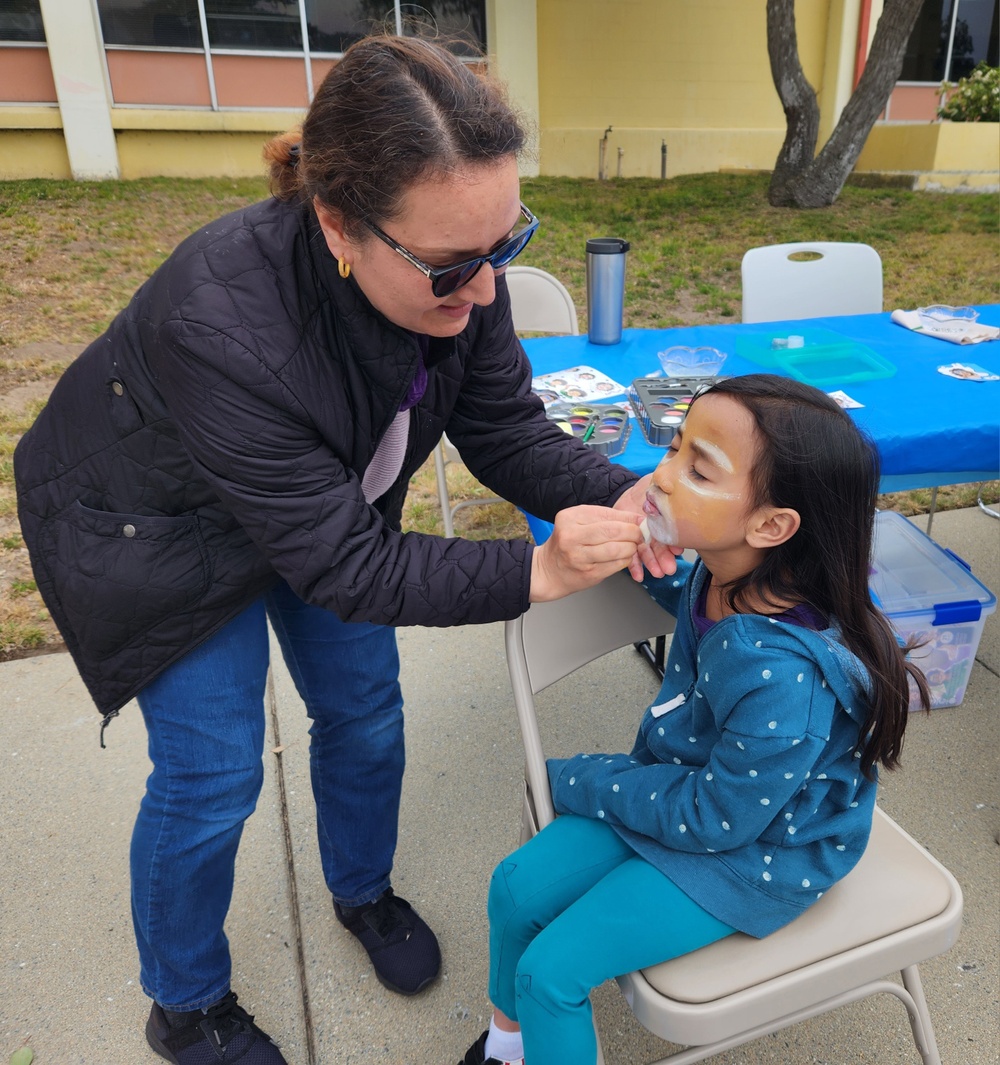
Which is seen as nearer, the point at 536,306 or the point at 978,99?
the point at 536,306

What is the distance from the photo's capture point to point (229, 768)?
148 cm

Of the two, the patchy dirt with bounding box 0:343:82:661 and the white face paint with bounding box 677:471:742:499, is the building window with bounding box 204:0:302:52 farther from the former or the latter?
the white face paint with bounding box 677:471:742:499

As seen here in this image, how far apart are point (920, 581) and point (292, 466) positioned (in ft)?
7.02

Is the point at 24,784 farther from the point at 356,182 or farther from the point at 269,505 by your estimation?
the point at 356,182

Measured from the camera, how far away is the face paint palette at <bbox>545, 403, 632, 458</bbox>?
2.05 meters

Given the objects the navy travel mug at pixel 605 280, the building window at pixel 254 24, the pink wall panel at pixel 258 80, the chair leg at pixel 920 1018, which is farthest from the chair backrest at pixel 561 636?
the building window at pixel 254 24

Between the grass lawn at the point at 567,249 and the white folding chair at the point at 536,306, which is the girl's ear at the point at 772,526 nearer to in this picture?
the white folding chair at the point at 536,306

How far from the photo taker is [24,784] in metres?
2.51

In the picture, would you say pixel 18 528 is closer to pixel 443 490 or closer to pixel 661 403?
pixel 443 490

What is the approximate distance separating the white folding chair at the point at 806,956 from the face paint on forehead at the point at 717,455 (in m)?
0.43

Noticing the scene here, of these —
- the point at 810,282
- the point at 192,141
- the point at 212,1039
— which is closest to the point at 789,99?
the point at 192,141

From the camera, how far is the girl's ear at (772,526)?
1272 millimetres

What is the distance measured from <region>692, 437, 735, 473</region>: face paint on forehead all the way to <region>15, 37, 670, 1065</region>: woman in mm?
160

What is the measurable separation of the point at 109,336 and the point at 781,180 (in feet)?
33.6
